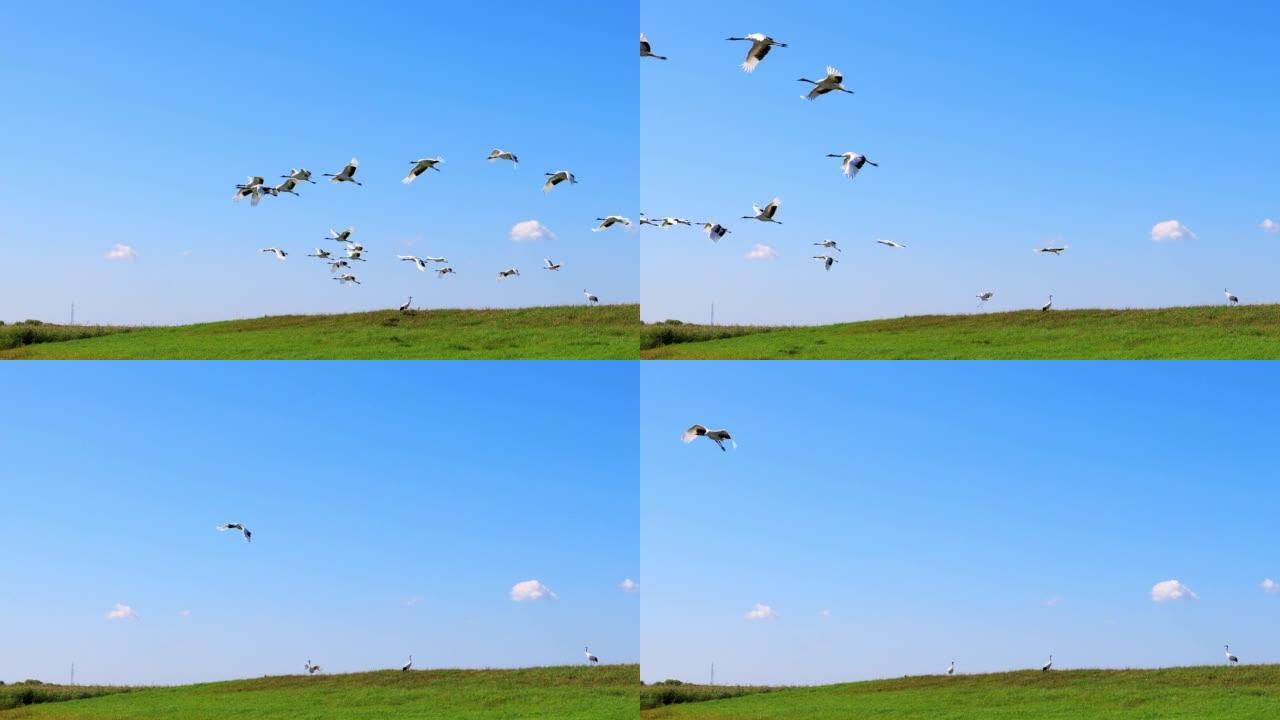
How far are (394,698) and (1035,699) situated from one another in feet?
60.8

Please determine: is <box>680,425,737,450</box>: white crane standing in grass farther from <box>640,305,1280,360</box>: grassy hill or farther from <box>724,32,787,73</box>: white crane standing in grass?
<box>640,305,1280,360</box>: grassy hill

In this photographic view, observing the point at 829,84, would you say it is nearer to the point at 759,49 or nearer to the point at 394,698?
the point at 759,49

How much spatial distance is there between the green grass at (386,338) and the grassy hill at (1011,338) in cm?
241

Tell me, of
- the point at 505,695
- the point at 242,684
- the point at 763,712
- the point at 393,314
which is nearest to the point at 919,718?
the point at 763,712

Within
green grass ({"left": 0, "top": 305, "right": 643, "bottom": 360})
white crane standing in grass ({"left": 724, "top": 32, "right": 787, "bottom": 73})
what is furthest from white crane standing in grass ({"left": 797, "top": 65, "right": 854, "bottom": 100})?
green grass ({"left": 0, "top": 305, "right": 643, "bottom": 360})

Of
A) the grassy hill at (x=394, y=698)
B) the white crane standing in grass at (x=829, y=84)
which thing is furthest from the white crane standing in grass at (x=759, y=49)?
the grassy hill at (x=394, y=698)

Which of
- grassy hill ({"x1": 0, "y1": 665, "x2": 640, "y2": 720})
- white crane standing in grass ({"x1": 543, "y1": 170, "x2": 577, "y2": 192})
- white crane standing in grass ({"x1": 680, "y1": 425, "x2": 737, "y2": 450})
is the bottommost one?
grassy hill ({"x1": 0, "y1": 665, "x2": 640, "y2": 720})

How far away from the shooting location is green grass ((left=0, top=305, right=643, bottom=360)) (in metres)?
43.6

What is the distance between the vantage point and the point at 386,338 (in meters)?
46.3

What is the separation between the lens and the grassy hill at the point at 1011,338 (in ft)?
140

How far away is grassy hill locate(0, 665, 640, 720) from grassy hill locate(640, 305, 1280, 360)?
1158cm

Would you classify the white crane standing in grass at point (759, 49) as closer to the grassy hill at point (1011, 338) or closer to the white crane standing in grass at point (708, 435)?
the white crane standing in grass at point (708, 435)

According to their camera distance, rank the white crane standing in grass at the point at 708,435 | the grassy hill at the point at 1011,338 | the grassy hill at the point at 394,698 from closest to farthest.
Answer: the white crane standing in grass at the point at 708,435 → the grassy hill at the point at 394,698 → the grassy hill at the point at 1011,338

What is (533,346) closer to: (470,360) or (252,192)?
(470,360)
